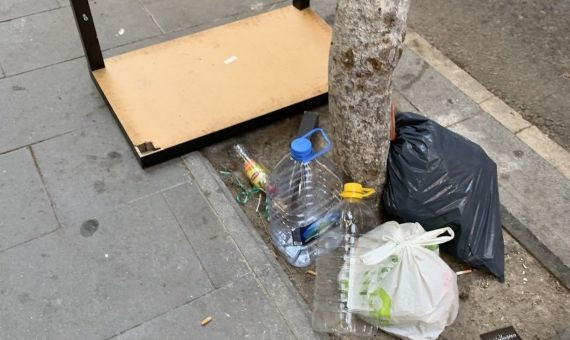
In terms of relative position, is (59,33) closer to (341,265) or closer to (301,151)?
(301,151)

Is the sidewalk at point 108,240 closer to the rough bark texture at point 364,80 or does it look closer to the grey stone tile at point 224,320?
the grey stone tile at point 224,320

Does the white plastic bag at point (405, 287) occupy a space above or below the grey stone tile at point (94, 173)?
above

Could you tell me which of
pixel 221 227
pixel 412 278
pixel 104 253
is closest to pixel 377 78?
pixel 412 278

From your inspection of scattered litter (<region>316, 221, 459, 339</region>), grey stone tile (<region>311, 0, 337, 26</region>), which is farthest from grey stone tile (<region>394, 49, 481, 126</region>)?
scattered litter (<region>316, 221, 459, 339</region>)

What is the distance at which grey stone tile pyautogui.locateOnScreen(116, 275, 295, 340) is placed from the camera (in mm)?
2471

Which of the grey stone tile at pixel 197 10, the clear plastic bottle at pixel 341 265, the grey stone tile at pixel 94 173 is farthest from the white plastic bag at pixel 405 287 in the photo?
the grey stone tile at pixel 197 10

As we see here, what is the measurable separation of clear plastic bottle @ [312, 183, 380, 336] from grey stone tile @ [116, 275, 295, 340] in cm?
21

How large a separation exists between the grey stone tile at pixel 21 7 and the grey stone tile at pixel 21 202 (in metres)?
1.55

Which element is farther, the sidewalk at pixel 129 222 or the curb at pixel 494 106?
the curb at pixel 494 106

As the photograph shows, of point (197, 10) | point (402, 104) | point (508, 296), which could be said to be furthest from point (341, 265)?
point (197, 10)

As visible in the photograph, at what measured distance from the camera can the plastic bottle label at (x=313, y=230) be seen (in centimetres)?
269

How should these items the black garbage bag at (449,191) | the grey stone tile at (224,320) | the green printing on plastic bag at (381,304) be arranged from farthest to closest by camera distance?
the black garbage bag at (449,191), the grey stone tile at (224,320), the green printing on plastic bag at (381,304)

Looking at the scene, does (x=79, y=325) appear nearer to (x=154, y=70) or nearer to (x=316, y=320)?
(x=316, y=320)

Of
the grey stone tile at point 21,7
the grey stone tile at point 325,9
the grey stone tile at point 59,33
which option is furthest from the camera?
the grey stone tile at point 325,9
